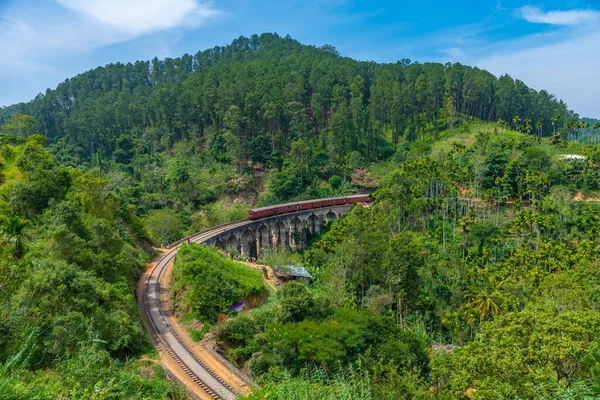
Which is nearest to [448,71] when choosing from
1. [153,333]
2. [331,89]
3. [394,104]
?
[394,104]

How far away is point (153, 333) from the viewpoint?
78.7 ft

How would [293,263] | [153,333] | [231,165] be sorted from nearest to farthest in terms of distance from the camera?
1. [153,333]
2. [293,263]
3. [231,165]

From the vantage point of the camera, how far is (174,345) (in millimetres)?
22672

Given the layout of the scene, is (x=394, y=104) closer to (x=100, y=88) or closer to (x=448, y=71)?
(x=448, y=71)

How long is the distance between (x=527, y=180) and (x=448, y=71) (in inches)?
1964

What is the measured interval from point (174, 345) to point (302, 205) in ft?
138

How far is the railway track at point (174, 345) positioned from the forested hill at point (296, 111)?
49.0m

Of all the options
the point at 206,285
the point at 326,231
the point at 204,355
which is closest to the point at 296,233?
the point at 326,231

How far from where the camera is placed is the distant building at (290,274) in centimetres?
3878

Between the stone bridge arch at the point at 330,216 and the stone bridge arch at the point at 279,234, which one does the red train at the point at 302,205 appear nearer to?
the stone bridge arch at the point at 330,216

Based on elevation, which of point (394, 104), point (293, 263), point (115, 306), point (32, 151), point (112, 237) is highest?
point (394, 104)

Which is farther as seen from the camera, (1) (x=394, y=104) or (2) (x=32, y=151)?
(1) (x=394, y=104)

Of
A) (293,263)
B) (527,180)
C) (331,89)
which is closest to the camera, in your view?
(293,263)

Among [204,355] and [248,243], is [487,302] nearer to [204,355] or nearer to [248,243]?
[204,355]
